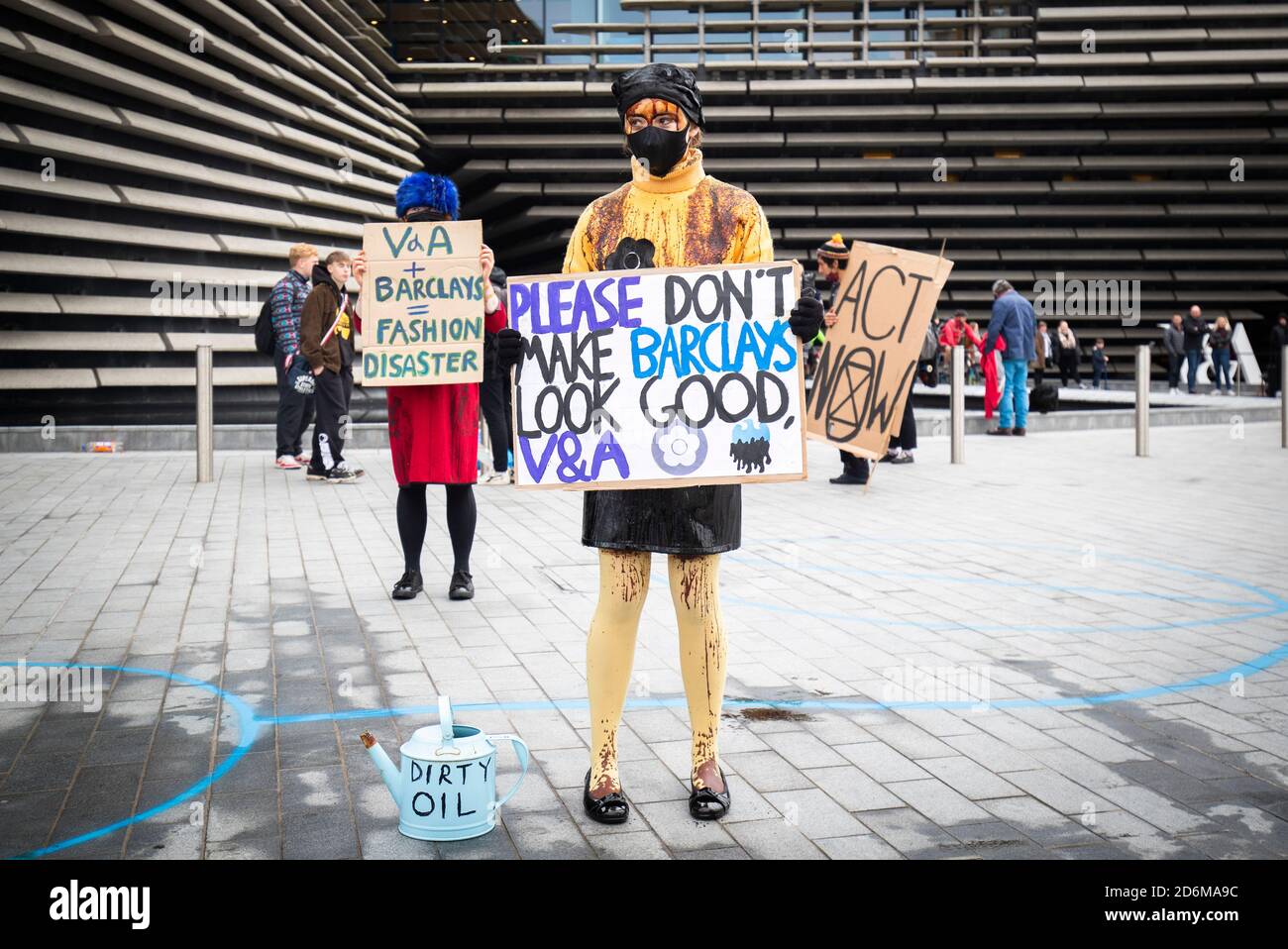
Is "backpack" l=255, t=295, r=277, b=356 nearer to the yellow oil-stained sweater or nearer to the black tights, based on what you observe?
the black tights

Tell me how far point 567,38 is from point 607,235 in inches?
1057

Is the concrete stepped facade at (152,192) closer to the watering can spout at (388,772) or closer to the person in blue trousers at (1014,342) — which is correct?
the person in blue trousers at (1014,342)

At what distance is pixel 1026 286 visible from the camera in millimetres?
30250

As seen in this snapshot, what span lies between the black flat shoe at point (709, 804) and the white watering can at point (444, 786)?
539 millimetres

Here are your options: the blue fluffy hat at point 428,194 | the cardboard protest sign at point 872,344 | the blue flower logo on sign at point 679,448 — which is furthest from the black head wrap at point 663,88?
the cardboard protest sign at point 872,344

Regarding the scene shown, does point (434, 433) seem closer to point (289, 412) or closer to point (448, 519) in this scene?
point (448, 519)

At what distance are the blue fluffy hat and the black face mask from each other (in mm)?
2807

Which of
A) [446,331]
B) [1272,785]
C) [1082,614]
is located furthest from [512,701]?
[1082,614]

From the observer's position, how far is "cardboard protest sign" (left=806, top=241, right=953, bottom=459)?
848 cm

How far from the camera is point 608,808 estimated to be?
138 inches

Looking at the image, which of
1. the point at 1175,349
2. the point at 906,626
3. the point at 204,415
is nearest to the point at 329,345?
the point at 204,415

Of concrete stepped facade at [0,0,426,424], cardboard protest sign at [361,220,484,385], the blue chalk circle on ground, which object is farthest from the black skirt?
concrete stepped facade at [0,0,426,424]

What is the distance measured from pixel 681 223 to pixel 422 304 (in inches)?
114
